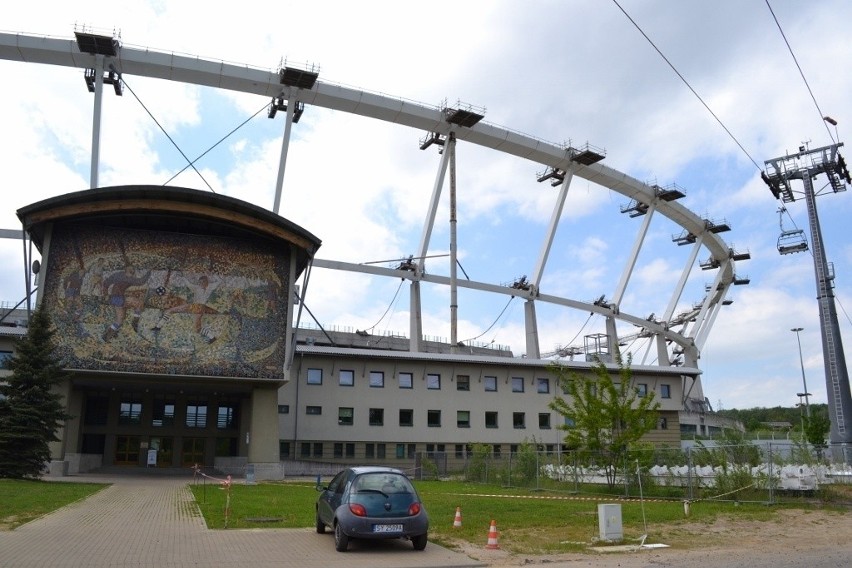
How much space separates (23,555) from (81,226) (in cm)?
3059

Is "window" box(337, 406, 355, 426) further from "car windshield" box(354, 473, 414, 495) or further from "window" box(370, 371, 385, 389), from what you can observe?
"car windshield" box(354, 473, 414, 495)

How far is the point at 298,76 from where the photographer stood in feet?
151

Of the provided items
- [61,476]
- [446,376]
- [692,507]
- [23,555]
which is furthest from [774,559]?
[446,376]

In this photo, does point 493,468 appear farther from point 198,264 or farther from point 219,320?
point 198,264

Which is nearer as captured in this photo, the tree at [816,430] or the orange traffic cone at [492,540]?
the orange traffic cone at [492,540]

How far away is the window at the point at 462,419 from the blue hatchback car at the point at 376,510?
121 ft

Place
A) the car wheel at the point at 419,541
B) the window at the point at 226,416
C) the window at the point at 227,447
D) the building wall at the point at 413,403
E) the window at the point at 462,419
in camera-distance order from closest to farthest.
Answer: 1. the car wheel at the point at 419,541
2. the window at the point at 227,447
3. the building wall at the point at 413,403
4. the window at the point at 226,416
5. the window at the point at 462,419

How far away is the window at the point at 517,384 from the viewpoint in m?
52.3

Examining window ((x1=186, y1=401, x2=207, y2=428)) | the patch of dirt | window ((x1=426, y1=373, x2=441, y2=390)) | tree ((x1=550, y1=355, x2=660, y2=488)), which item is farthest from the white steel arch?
the patch of dirt

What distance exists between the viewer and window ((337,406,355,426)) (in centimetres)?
4716

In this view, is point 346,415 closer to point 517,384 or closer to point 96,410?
point 517,384

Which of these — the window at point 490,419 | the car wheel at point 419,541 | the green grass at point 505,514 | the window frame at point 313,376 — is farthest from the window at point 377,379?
the car wheel at point 419,541

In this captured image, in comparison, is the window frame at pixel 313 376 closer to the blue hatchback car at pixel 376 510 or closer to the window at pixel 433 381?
the window at pixel 433 381

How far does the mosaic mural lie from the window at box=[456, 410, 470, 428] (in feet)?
51.9
